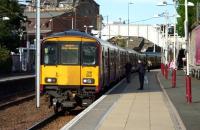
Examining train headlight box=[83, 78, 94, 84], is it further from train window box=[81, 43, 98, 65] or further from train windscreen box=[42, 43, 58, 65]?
train windscreen box=[42, 43, 58, 65]

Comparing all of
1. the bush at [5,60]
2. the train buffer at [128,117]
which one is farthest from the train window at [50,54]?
the bush at [5,60]

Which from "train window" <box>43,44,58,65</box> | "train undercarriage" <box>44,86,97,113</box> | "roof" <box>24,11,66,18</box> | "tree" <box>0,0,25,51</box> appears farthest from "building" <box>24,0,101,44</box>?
"train undercarriage" <box>44,86,97,113</box>

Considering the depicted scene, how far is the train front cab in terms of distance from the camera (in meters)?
22.9

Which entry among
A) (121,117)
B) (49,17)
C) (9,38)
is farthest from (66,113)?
(49,17)

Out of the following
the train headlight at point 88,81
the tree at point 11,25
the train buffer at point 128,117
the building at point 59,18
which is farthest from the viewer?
the building at point 59,18

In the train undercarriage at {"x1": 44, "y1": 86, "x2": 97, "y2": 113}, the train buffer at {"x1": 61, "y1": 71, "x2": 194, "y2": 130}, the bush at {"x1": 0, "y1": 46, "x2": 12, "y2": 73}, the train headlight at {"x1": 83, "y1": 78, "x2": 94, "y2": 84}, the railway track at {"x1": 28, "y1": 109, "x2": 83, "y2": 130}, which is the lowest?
the railway track at {"x1": 28, "y1": 109, "x2": 83, "y2": 130}

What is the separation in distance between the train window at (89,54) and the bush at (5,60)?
4079 cm

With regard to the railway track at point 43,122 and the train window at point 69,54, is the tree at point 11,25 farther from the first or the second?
the railway track at point 43,122

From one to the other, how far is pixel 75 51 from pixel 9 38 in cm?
5298

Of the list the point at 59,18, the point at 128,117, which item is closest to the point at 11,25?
the point at 59,18

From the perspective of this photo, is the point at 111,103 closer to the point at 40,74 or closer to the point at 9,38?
the point at 40,74

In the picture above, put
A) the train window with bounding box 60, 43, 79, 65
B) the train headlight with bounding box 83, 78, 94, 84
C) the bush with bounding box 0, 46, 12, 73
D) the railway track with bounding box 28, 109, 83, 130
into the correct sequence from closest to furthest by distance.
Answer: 1. the railway track with bounding box 28, 109, 83, 130
2. the train headlight with bounding box 83, 78, 94, 84
3. the train window with bounding box 60, 43, 79, 65
4. the bush with bounding box 0, 46, 12, 73

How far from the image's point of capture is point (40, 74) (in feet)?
77.6

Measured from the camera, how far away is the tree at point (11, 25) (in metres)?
74.7
